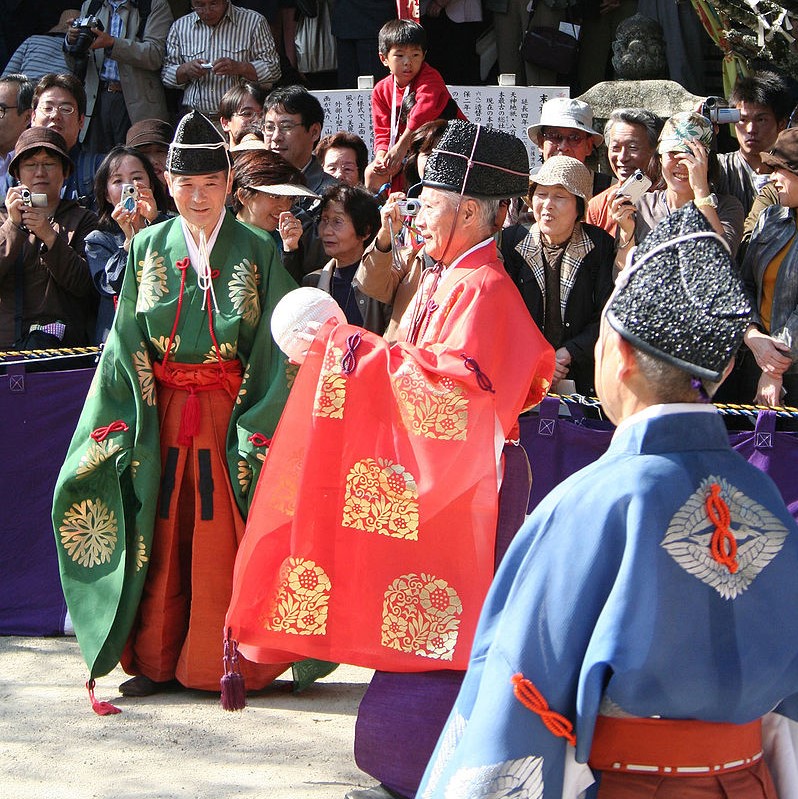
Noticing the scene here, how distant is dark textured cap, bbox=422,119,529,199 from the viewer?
3535 mm

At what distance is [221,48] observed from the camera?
7895mm

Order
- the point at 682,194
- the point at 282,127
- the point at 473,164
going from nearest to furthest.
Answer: the point at 473,164
the point at 682,194
the point at 282,127

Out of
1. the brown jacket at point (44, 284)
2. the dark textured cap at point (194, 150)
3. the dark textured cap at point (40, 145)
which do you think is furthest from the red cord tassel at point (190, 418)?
the dark textured cap at point (40, 145)

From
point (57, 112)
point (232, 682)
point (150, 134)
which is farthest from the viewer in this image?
point (57, 112)

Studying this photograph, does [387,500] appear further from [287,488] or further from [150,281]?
[150,281]

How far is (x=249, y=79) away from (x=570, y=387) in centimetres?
403

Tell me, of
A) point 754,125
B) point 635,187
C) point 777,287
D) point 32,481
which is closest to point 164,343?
point 32,481

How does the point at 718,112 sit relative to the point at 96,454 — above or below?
above

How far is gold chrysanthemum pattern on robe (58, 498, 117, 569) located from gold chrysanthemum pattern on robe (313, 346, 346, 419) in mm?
1260

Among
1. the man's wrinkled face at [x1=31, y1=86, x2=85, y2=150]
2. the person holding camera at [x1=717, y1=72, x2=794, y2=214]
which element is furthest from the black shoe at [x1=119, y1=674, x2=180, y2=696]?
the person holding camera at [x1=717, y1=72, x2=794, y2=214]

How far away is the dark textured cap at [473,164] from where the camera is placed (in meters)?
3.54

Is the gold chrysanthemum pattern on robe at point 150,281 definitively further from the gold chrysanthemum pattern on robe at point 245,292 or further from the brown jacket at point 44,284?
the brown jacket at point 44,284

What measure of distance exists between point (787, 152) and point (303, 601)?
273 cm

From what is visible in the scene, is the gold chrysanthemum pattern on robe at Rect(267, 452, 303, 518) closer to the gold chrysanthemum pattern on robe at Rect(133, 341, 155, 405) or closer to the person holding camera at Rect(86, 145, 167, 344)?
the gold chrysanthemum pattern on robe at Rect(133, 341, 155, 405)
